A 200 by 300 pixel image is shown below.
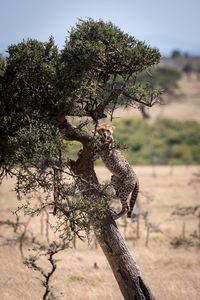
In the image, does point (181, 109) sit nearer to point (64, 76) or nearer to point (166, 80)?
point (166, 80)

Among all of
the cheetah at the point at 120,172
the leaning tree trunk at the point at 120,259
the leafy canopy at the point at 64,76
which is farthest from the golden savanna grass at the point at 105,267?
the leafy canopy at the point at 64,76

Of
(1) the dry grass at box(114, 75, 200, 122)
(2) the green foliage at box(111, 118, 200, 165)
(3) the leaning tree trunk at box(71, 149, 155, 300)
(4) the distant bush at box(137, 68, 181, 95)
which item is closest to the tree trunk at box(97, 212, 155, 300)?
(3) the leaning tree trunk at box(71, 149, 155, 300)

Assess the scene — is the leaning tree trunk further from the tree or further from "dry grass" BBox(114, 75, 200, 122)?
"dry grass" BBox(114, 75, 200, 122)

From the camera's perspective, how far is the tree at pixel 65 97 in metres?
5.80

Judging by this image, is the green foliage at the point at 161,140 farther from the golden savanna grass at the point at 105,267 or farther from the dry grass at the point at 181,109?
the golden savanna grass at the point at 105,267

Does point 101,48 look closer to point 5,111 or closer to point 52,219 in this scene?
point 5,111

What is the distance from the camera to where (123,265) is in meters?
6.54

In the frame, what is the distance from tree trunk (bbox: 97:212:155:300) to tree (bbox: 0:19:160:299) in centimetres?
2

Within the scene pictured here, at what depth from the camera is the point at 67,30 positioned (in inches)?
246

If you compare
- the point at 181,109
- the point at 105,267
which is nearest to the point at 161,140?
the point at 181,109

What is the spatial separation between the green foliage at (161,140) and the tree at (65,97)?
1807 centimetres

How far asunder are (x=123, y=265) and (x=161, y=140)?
84.6ft

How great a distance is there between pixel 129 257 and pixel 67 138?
2.52 metres

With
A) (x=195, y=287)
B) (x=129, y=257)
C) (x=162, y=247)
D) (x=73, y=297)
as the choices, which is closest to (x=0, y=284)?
(x=73, y=297)
